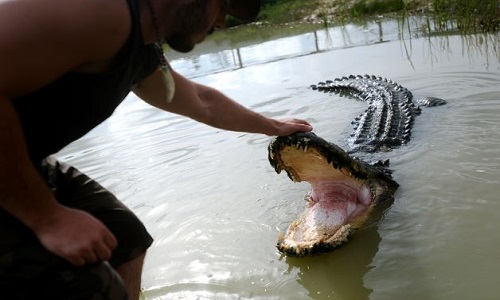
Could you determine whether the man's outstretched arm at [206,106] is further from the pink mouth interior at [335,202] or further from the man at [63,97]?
the pink mouth interior at [335,202]

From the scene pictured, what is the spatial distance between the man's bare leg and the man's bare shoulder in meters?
0.83

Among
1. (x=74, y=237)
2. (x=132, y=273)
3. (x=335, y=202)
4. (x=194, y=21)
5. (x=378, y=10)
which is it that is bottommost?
(x=335, y=202)

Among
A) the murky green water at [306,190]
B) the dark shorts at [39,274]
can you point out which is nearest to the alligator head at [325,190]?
the murky green water at [306,190]

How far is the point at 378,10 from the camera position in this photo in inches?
540

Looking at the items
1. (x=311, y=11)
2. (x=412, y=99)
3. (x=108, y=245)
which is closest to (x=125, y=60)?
(x=108, y=245)

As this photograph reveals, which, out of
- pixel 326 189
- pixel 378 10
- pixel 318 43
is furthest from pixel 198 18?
pixel 378 10

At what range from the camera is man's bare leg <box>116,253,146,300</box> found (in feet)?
6.05

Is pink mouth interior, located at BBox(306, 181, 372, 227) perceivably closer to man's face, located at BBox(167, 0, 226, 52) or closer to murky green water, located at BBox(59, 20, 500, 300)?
murky green water, located at BBox(59, 20, 500, 300)

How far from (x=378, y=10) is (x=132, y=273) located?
1323 centimetres

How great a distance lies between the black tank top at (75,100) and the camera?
1357mm

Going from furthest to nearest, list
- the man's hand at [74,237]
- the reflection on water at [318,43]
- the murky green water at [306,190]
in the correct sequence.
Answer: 1. the reflection on water at [318,43]
2. the murky green water at [306,190]
3. the man's hand at [74,237]

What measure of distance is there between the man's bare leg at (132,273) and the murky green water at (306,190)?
25.9 inches

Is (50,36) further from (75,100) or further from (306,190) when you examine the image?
(306,190)

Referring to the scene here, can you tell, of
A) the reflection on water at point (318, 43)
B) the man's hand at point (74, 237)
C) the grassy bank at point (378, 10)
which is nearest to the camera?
the man's hand at point (74, 237)
